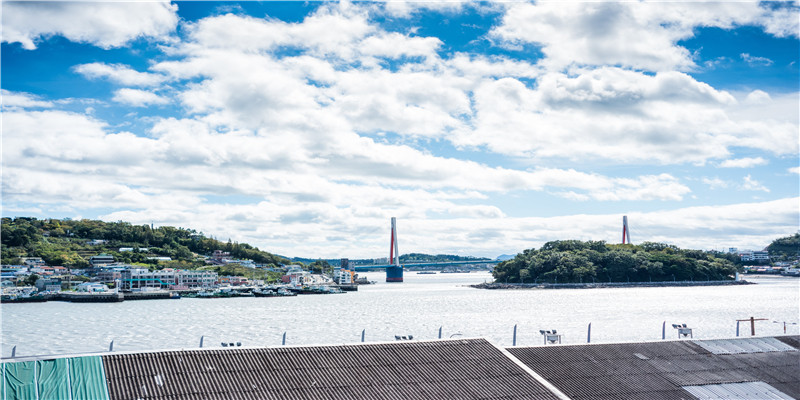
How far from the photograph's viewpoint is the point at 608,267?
146 meters

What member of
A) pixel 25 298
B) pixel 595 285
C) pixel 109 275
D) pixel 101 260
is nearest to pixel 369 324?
pixel 25 298

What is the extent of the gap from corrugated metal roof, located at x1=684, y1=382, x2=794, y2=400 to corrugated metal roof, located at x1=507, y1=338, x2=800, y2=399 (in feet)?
0.86

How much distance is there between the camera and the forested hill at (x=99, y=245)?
474 feet

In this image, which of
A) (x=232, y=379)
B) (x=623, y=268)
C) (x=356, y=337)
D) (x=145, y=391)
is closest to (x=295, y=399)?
(x=232, y=379)

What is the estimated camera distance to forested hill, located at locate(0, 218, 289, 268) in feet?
474

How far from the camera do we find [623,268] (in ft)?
476

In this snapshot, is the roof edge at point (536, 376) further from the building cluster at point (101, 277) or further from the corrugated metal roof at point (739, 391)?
the building cluster at point (101, 277)

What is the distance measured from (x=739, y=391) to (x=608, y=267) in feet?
422

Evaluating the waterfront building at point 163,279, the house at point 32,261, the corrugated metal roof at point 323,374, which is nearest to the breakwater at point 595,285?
the waterfront building at point 163,279

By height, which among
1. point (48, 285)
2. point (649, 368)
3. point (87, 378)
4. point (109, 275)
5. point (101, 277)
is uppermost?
point (87, 378)

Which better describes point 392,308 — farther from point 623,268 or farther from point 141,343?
point 623,268

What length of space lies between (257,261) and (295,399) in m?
178

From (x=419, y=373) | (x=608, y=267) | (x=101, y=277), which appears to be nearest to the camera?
(x=419, y=373)

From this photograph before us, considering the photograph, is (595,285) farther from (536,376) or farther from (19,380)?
(19,380)
